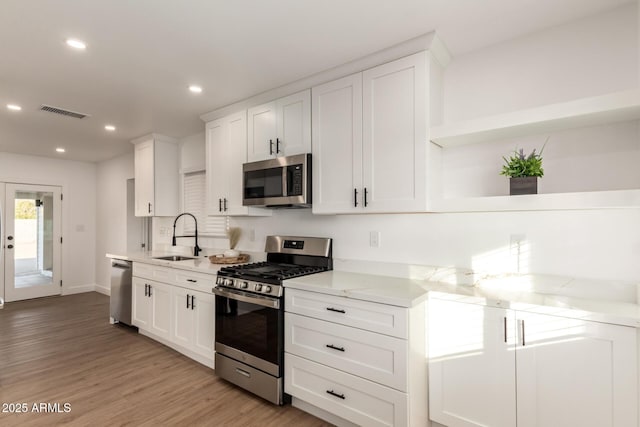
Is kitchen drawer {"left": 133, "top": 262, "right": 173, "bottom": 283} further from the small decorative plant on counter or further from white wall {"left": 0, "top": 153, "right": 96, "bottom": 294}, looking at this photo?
white wall {"left": 0, "top": 153, "right": 96, "bottom": 294}

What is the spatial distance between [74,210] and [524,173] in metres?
7.26

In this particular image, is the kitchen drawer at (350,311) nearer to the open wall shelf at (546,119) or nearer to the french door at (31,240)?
the open wall shelf at (546,119)

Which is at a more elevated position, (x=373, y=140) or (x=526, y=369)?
(x=373, y=140)

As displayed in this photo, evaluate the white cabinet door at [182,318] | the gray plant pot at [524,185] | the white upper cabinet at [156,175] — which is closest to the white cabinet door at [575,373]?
the gray plant pot at [524,185]

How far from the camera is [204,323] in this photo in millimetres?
3031

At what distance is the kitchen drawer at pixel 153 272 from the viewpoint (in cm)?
344

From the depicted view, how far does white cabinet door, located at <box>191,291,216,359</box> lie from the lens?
2.97 meters

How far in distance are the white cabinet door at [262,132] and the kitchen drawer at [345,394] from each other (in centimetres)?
174

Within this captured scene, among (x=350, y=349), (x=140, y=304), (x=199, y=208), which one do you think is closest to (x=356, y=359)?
(x=350, y=349)

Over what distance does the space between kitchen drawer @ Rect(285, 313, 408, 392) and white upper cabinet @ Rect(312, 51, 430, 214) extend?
841 millimetres

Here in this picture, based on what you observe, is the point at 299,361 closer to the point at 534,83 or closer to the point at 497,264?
the point at 497,264

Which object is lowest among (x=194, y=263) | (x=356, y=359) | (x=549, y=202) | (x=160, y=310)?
(x=160, y=310)

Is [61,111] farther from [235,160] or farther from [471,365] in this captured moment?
[471,365]

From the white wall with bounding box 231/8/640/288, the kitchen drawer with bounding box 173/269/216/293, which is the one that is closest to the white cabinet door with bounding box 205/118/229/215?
the kitchen drawer with bounding box 173/269/216/293
